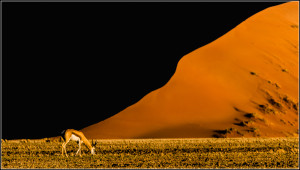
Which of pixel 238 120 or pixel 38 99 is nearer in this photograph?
pixel 238 120

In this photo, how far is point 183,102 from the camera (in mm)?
35969

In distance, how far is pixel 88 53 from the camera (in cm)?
4256

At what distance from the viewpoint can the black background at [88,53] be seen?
128ft

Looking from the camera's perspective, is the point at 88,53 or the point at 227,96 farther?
the point at 88,53

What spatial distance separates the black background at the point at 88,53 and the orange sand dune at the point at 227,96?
1798 mm

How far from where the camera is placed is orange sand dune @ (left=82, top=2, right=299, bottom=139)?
34031mm

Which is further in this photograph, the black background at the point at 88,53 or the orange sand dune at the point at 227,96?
the black background at the point at 88,53

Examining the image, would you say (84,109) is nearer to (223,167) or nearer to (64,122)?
(64,122)

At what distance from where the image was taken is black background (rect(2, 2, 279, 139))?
39.1m

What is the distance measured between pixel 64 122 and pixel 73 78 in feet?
13.7

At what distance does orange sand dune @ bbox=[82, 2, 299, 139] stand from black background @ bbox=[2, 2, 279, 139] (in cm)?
180

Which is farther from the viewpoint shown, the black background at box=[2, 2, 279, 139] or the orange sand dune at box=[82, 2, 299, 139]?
the black background at box=[2, 2, 279, 139]

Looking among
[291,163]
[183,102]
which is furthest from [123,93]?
[291,163]

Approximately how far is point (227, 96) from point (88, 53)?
13.3 meters
